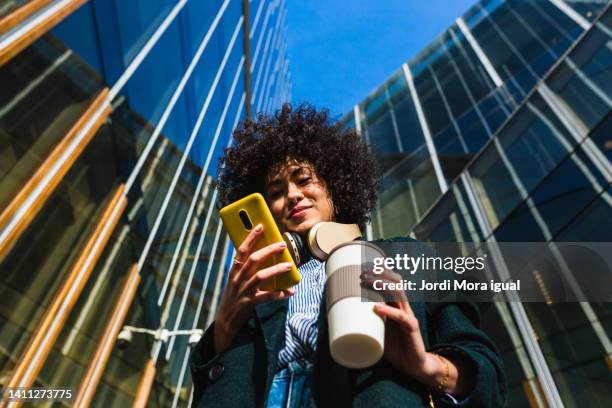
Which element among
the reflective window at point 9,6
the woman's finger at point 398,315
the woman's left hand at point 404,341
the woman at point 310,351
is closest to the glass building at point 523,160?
the woman at point 310,351

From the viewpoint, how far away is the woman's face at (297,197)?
2039mm

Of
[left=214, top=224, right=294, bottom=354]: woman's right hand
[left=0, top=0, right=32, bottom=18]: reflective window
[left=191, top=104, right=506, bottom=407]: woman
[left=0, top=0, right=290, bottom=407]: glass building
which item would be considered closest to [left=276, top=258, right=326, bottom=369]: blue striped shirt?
[left=191, top=104, right=506, bottom=407]: woman

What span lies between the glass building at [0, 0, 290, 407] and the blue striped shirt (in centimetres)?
249

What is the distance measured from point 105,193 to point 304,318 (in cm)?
392

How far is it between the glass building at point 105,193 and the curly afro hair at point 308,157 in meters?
1.62

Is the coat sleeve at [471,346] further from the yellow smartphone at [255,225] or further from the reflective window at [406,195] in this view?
the reflective window at [406,195]

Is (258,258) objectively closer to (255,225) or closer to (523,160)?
(255,225)

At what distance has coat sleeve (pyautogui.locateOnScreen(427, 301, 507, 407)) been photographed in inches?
51.9

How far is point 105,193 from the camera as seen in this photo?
4.86 m

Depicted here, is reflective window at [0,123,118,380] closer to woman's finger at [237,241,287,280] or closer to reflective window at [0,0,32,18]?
reflective window at [0,0,32,18]

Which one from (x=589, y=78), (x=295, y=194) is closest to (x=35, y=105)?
(x=295, y=194)

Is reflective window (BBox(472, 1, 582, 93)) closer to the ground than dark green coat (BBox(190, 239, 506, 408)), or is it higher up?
higher up

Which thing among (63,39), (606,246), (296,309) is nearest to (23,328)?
(63,39)

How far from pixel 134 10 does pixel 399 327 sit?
5.48m
